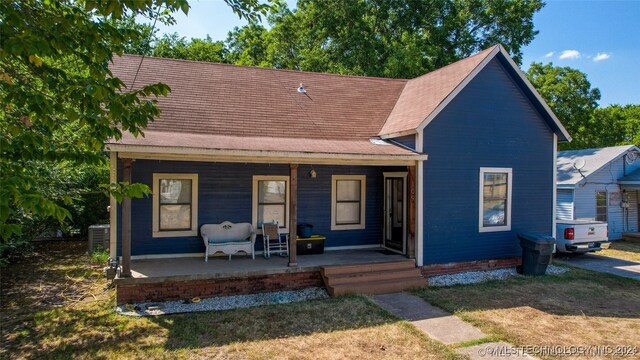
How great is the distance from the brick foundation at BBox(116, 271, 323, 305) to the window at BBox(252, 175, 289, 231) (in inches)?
80.1

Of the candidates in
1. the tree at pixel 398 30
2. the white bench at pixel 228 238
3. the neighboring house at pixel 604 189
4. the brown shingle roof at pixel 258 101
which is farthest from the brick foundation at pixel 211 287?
the tree at pixel 398 30

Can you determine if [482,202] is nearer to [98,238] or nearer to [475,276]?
[475,276]

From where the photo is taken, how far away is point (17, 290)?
27.9 ft

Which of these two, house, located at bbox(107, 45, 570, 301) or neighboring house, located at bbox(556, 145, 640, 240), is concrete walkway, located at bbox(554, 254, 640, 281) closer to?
house, located at bbox(107, 45, 570, 301)

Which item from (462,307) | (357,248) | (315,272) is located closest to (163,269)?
(315,272)

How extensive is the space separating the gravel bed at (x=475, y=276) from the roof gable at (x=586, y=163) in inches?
298

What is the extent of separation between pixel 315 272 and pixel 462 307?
3062 millimetres

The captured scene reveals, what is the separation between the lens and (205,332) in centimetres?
631

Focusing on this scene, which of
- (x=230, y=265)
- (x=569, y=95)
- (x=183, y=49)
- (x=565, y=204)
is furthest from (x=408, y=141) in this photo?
(x=569, y=95)

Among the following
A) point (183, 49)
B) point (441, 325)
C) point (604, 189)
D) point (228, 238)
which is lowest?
point (441, 325)

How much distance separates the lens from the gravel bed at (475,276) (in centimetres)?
960

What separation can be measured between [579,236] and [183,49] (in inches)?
885

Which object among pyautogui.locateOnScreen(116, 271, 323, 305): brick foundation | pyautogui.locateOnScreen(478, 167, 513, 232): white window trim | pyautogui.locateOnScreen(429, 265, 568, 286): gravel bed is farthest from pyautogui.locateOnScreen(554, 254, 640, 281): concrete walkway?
pyautogui.locateOnScreen(116, 271, 323, 305): brick foundation

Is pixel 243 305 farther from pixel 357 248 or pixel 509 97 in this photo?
pixel 509 97
